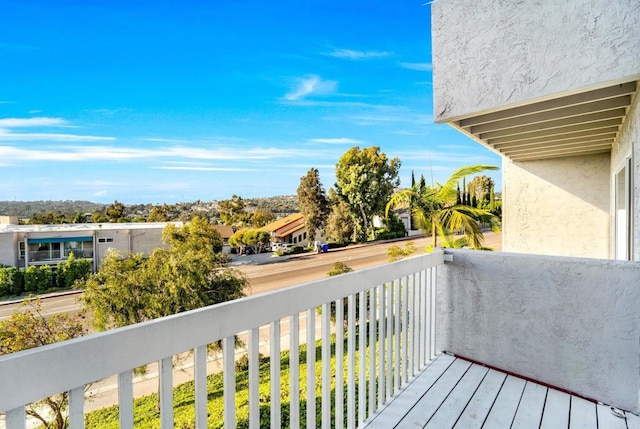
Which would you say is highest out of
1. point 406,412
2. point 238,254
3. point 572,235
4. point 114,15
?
point 114,15

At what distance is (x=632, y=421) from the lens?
2023 mm

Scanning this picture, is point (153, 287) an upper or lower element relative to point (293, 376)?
lower

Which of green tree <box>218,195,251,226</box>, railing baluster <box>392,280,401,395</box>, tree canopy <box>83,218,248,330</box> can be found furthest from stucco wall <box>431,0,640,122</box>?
green tree <box>218,195,251,226</box>

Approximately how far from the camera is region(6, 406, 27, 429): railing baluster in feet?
2.34

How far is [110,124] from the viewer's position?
42.6m

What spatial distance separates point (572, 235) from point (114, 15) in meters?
31.1

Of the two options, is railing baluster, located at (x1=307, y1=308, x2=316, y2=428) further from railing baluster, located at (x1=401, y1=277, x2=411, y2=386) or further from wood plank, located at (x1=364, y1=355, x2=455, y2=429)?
railing baluster, located at (x1=401, y1=277, x2=411, y2=386)

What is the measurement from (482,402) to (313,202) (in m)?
29.9

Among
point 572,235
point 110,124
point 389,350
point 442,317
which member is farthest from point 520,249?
point 110,124

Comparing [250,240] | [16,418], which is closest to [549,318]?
[16,418]

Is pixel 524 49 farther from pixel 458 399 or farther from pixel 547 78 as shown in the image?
pixel 458 399

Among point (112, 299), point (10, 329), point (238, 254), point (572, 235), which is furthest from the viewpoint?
point (238, 254)

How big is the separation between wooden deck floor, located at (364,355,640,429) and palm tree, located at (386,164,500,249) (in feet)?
12.7

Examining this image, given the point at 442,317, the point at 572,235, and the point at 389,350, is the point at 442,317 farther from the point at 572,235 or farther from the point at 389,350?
the point at 572,235
